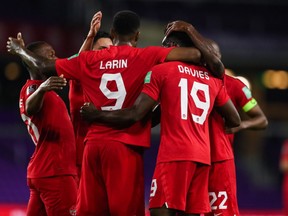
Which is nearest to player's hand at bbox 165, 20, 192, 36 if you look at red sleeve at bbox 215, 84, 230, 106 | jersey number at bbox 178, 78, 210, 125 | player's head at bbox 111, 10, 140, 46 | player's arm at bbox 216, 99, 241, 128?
player's head at bbox 111, 10, 140, 46

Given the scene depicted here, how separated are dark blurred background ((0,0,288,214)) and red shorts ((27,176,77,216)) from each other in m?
9.08

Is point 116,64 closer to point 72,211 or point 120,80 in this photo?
point 120,80

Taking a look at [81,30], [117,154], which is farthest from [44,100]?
[81,30]

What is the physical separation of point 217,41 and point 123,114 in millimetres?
13620

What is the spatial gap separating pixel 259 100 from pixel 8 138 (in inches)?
297

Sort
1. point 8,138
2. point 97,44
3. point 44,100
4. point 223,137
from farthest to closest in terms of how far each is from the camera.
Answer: point 8,138 < point 97,44 < point 44,100 < point 223,137

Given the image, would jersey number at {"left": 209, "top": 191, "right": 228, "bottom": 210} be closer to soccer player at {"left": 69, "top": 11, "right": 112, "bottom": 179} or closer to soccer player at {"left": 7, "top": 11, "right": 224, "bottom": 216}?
soccer player at {"left": 7, "top": 11, "right": 224, "bottom": 216}

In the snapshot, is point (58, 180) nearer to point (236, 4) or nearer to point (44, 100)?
point (44, 100)

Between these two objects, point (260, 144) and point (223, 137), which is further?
point (260, 144)

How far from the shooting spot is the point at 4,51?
18.3m

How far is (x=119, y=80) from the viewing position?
6.06 metres

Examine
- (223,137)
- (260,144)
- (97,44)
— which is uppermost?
(97,44)

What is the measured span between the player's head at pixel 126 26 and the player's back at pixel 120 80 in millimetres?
92

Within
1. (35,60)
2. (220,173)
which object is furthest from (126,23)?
(220,173)
